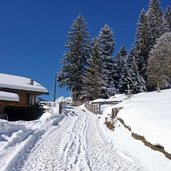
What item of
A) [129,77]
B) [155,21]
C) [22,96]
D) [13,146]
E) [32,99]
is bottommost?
[13,146]

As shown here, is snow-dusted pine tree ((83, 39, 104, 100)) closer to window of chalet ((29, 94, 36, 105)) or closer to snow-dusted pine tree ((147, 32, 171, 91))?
snow-dusted pine tree ((147, 32, 171, 91))

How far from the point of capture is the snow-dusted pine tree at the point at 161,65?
173 ft

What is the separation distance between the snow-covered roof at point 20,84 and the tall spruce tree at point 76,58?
12.6 m

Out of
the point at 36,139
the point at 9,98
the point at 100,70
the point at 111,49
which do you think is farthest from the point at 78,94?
the point at 36,139

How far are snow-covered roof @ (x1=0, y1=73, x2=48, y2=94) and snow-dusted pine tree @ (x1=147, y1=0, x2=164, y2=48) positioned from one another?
27964 millimetres

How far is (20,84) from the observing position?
139 feet

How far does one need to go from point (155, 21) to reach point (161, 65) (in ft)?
55.9

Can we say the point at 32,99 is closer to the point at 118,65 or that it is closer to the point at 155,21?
the point at 118,65

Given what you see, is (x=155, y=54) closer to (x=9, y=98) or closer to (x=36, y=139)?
(x=9, y=98)

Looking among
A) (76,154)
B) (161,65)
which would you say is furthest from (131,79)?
(76,154)

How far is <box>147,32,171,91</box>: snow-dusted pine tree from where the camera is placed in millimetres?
52781

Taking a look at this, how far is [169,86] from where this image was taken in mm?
55500

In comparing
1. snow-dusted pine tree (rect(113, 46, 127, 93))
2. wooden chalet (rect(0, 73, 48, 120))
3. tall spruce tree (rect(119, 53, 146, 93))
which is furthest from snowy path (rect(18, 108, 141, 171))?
snow-dusted pine tree (rect(113, 46, 127, 93))

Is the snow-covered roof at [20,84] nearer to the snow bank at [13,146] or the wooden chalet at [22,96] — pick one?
the wooden chalet at [22,96]
